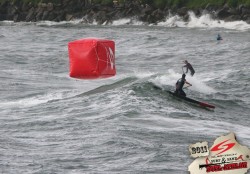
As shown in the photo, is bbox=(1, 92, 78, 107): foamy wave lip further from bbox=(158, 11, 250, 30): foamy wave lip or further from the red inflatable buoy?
bbox=(158, 11, 250, 30): foamy wave lip

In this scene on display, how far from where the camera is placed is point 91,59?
28562 mm

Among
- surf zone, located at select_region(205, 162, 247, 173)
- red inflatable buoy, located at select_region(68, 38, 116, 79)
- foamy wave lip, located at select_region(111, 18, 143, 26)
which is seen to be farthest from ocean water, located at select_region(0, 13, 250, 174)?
foamy wave lip, located at select_region(111, 18, 143, 26)

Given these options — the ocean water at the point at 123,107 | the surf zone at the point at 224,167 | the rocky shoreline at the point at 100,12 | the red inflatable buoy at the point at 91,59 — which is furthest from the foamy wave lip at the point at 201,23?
the surf zone at the point at 224,167

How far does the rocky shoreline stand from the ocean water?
32.2 ft

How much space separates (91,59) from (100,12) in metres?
49.9

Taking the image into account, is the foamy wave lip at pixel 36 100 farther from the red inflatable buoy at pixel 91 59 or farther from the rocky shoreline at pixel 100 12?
the rocky shoreline at pixel 100 12

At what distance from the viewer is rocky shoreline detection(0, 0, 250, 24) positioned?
70.6 metres

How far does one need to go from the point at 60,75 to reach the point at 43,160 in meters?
24.1

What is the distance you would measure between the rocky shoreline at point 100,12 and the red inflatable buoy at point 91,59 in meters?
41.2

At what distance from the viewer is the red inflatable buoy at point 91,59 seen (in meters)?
28.6

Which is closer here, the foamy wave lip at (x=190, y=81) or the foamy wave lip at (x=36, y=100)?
the foamy wave lip at (x=36, y=100)

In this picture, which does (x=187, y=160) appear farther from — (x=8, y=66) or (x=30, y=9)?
(x=30, y=9)

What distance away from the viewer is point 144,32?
65875 mm

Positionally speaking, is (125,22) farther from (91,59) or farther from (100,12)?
(91,59)
